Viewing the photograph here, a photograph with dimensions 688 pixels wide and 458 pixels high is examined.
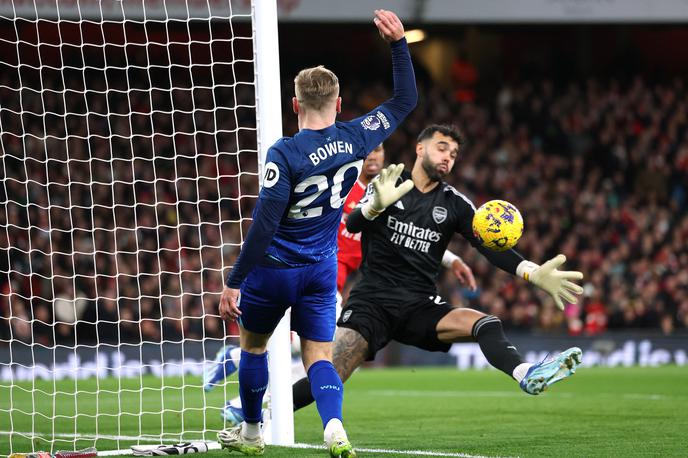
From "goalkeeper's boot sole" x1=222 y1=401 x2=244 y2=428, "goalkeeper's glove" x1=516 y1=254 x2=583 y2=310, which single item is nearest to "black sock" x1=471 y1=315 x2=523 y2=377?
Answer: "goalkeeper's glove" x1=516 y1=254 x2=583 y2=310

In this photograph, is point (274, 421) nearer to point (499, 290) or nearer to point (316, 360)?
point (316, 360)

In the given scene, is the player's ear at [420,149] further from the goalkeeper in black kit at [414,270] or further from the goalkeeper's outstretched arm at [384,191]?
the goalkeeper's outstretched arm at [384,191]

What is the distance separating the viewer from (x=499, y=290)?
20.5 meters

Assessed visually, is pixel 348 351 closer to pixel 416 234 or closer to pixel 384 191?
pixel 416 234

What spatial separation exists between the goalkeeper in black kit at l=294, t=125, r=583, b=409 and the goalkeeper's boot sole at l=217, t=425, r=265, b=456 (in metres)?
0.86

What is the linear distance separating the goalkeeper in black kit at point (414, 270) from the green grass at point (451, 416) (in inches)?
26.2

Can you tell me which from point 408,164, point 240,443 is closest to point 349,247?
point 240,443

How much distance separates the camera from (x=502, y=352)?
638 centimetres

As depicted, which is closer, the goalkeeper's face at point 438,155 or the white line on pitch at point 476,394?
the goalkeeper's face at point 438,155

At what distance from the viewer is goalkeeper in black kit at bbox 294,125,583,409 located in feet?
22.0

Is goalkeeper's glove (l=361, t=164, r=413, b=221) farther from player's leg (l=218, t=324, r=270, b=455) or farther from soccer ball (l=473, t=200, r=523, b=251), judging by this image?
player's leg (l=218, t=324, r=270, b=455)

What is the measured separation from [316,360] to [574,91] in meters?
20.7

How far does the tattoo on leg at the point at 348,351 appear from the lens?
6.68 meters

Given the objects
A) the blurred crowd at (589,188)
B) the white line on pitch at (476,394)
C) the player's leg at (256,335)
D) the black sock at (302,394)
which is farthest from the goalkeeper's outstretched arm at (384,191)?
the blurred crowd at (589,188)
